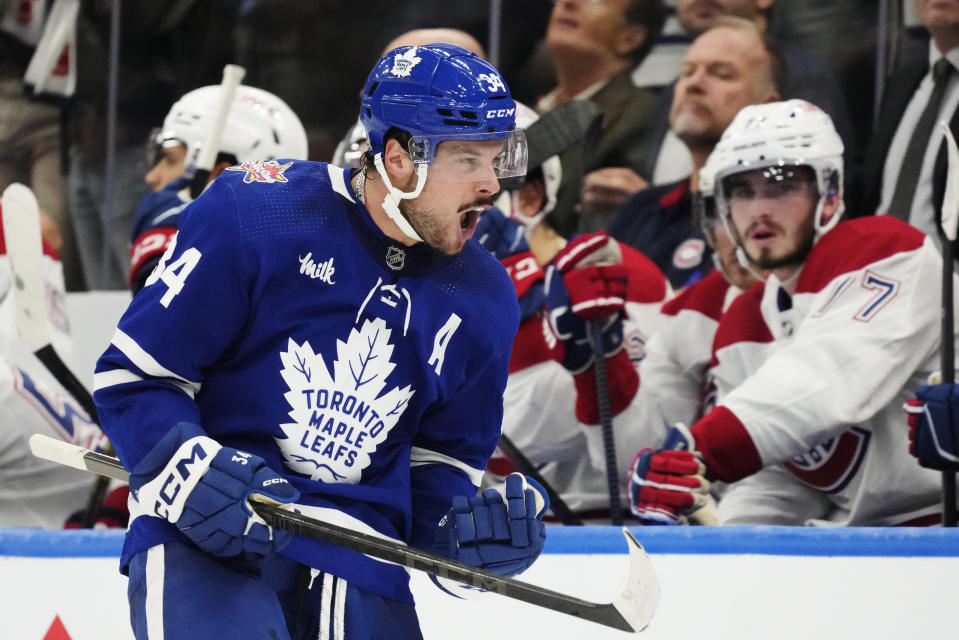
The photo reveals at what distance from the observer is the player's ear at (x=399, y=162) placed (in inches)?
74.5

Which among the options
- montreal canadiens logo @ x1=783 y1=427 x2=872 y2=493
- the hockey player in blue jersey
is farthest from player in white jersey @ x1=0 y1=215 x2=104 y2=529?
the hockey player in blue jersey

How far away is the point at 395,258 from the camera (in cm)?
191

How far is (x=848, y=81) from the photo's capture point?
4.17 m

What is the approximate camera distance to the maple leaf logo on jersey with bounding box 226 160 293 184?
1.87 meters

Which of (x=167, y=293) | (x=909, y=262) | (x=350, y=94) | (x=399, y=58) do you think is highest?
Result: (x=399, y=58)

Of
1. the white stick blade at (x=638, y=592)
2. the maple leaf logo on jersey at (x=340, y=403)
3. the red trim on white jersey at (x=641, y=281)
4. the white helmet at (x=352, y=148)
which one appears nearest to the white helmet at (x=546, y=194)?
the red trim on white jersey at (x=641, y=281)

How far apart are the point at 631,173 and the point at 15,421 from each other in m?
1.91

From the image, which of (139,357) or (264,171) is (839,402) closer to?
(264,171)

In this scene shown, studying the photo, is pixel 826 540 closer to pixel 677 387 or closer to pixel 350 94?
pixel 677 387

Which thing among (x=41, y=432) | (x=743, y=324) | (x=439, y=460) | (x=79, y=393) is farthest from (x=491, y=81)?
(x=41, y=432)

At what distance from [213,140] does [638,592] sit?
2.35 meters

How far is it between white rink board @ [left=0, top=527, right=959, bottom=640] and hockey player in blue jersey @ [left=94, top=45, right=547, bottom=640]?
2.14 ft

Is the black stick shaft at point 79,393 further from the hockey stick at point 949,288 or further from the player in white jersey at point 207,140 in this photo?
the hockey stick at point 949,288

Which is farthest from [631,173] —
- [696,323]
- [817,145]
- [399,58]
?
[399,58]
